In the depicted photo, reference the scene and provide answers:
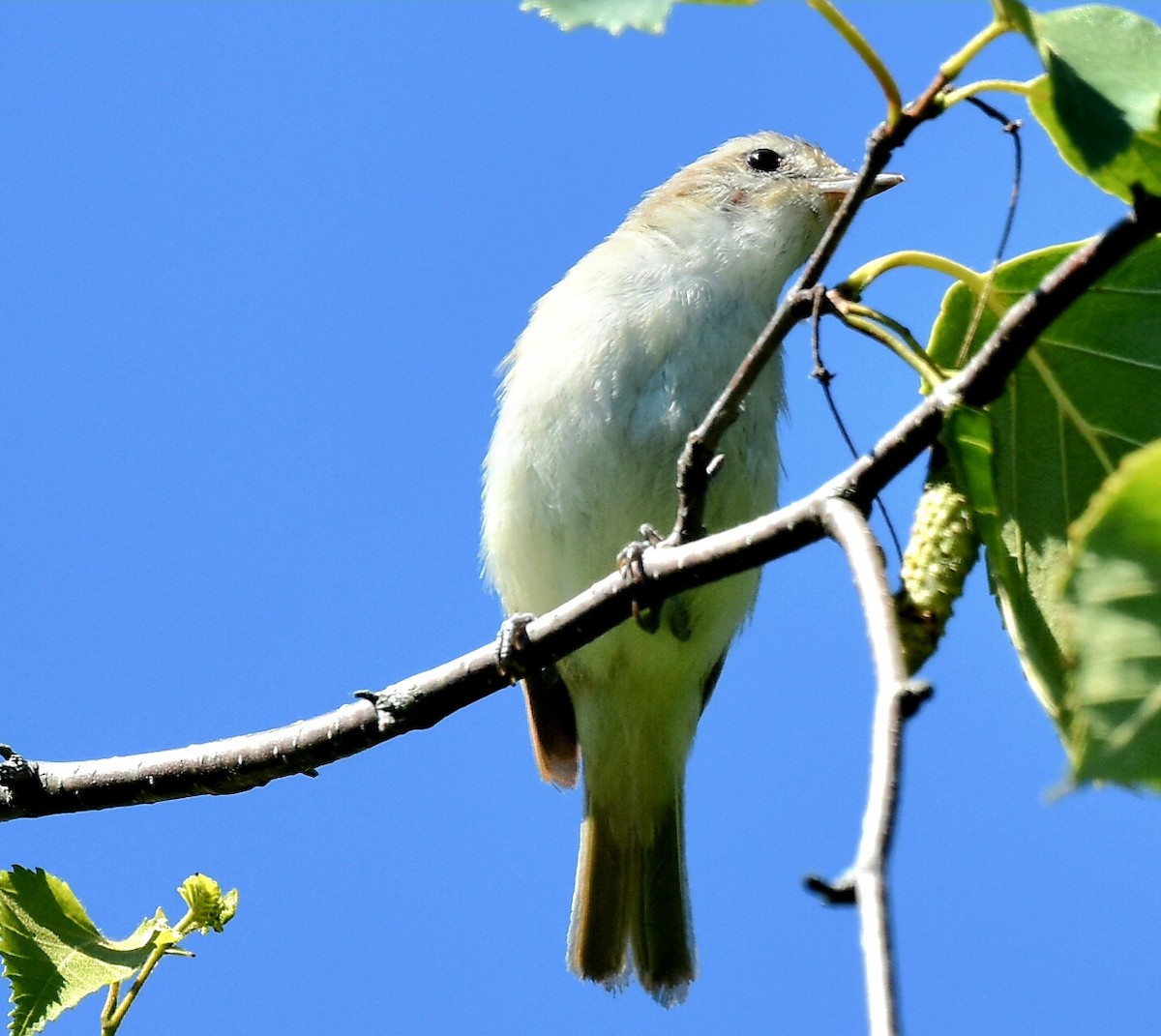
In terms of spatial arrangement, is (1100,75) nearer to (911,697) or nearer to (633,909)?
(911,697)

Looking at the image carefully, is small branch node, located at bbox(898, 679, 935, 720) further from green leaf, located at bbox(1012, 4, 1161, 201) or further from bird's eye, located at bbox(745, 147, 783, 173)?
bird's eye, located at bbox(745, 147, 783, 173)

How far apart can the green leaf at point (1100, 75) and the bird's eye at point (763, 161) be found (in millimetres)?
4181

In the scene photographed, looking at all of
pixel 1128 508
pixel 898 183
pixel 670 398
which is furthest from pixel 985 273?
pixel 898 183

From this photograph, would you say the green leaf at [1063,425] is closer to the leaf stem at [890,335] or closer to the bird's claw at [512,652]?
the leaf stem at [890,335]

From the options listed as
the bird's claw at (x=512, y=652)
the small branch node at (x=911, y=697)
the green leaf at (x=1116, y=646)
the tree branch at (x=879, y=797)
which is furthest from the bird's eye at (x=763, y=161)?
the green leaf at (x=1116, y=646)

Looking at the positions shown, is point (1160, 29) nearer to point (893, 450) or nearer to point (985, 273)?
point (985, 273)

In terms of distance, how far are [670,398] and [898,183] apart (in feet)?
3.75

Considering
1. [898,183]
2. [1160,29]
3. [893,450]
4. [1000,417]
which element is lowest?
[893,450]

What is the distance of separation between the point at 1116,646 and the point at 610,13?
41.6 inches

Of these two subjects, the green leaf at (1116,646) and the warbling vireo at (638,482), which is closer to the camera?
the green leaf at (1116,646)

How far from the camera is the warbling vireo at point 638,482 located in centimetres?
495

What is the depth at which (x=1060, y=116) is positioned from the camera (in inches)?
74.9

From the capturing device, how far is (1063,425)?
2340 mm

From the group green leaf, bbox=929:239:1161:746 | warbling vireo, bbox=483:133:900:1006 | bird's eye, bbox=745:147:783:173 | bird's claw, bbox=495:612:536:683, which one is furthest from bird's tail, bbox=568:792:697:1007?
green leaf, bbox=929:239:1161:746
